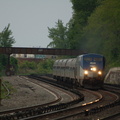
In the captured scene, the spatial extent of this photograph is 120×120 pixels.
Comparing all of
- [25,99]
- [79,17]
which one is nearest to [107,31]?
[79,17]

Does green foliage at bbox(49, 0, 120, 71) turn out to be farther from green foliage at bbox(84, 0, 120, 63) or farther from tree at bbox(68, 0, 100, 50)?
tree at bbox(68, 0, 100, 50)

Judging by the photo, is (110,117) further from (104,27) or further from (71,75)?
(104,27)

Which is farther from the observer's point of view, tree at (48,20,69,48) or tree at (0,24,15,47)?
tree at (48,20,69,48)

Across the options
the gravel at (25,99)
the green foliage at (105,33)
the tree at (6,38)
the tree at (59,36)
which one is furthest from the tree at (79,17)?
the gravel at (25,99)

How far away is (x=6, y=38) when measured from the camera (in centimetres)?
9738

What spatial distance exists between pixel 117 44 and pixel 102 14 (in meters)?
6.61

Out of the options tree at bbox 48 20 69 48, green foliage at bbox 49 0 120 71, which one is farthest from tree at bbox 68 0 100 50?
tree at bbox 48 20 69 48

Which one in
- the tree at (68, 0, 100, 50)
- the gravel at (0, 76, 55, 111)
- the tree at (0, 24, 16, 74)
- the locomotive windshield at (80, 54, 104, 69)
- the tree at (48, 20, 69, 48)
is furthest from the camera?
the tree at (48, 20, 69, 48)

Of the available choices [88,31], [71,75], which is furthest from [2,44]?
[71,75]

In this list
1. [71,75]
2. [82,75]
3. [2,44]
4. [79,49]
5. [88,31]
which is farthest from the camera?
[2,44]

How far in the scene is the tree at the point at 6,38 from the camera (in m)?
96.9

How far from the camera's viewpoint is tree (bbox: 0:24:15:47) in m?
96.9

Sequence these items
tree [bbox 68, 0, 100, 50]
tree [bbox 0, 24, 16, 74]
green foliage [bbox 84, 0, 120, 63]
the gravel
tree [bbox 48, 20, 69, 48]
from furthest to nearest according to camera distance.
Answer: tree [bbox 48, 20, 69, 48], tree [bbox 0, 24, 16, 74], tree [bbox 68, 0, 100, 50], green foliage [bbox 84, 0, 120, 63], the gravel

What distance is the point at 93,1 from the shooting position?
75625 mm
